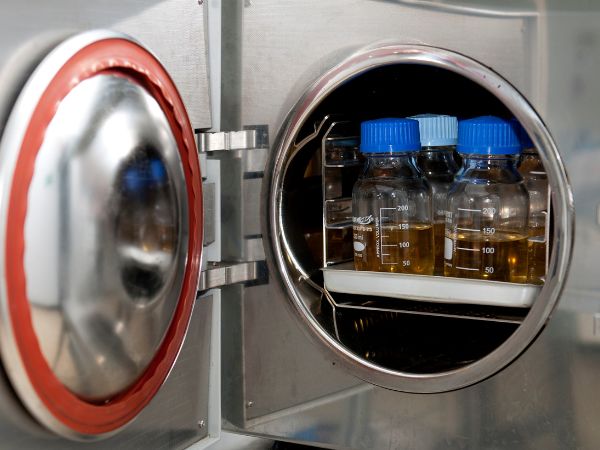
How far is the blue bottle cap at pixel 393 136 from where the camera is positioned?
4.39ft

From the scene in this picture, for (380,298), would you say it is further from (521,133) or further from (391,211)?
(521,133)

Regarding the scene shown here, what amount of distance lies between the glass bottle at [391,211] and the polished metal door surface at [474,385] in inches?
7.2

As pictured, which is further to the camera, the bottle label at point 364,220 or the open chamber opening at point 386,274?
the bottle label at point 364,220

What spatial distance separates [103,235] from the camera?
0.92 m

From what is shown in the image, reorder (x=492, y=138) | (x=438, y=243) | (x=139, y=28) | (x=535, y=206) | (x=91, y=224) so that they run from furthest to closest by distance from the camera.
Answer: (x=438, y=243), (x=535, y=206), (x=492, y=138), (x=139, y=28), (x=91, y=224)

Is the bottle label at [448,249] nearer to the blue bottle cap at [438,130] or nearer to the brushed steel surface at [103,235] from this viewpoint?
the blue bottle cap at [438,130]

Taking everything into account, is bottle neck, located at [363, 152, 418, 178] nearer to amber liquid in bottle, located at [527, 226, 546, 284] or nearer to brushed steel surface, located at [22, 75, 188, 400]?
amber liquid in bottle, located at [527, 226, 546, 284]

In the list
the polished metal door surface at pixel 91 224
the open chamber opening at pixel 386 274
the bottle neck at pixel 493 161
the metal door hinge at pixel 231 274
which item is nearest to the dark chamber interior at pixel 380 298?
the open chamber opening at pixel 386 274

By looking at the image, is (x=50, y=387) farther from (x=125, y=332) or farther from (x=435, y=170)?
(x=435, y=170)

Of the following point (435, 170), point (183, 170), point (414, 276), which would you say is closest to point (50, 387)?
point (183, 170)

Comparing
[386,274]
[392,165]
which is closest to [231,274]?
[386,274]

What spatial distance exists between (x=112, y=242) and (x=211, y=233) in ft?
1.19

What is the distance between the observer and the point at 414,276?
1321 millimetres

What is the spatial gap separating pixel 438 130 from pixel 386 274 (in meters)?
0.27
